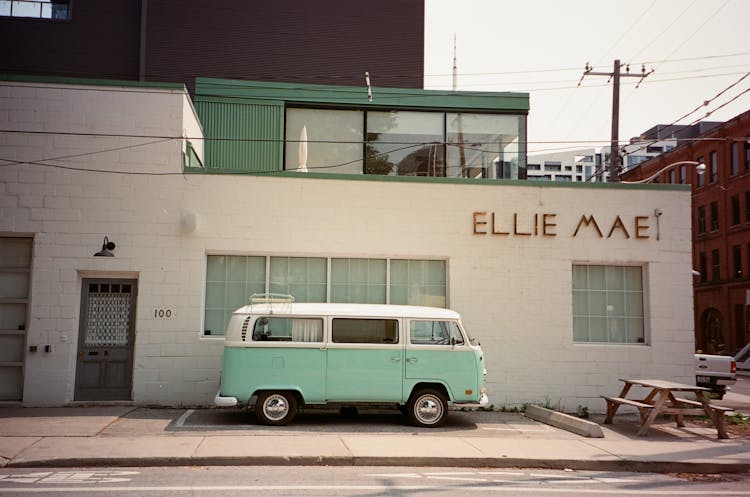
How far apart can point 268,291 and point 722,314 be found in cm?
4301

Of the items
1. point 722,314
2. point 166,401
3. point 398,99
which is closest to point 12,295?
point 166,401

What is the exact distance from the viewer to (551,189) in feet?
48.2

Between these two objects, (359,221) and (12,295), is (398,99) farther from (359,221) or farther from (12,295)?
(12,295)

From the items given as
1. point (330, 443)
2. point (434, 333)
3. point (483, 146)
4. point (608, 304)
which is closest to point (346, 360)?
point (434, 333)

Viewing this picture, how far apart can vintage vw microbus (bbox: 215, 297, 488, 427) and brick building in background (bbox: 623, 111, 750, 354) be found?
3581cm

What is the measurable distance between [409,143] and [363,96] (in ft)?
5.77

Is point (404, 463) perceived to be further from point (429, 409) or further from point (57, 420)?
point (57, 420)

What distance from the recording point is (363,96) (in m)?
17.8

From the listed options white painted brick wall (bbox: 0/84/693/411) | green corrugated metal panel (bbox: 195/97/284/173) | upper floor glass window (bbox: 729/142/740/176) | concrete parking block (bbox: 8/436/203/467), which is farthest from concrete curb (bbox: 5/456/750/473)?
upper floor glass window (bbox: 729/142/740/176)

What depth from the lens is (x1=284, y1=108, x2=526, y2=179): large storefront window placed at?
55.9ft

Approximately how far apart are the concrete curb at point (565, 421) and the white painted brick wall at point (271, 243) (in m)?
0.79

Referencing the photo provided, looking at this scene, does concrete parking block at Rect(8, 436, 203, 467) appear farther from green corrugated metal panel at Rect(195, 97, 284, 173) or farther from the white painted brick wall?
green corrugated metal panel at Rect(195, 97, 284, 173)

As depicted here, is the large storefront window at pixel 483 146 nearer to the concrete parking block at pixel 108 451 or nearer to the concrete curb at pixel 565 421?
the concrete curb at pixel 565 421

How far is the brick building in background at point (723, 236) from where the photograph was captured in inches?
1786
